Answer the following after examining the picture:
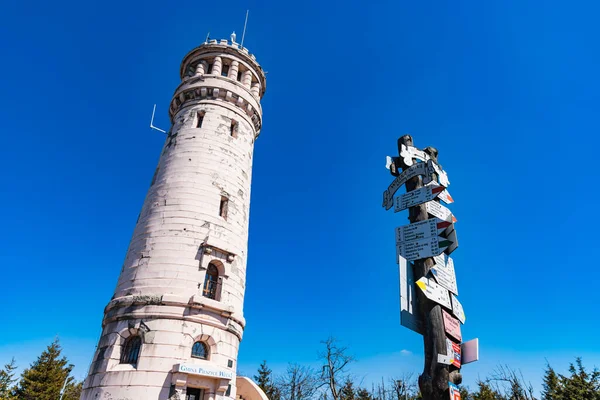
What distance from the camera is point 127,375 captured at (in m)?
15.1

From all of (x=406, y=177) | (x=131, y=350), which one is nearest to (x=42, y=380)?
(x=131, y=350)

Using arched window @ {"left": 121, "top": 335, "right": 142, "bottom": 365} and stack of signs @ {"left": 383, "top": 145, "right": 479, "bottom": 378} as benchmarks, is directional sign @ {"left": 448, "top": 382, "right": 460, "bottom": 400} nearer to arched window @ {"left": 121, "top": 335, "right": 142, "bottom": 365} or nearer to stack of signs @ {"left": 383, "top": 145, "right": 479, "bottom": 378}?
stack of signs @ {"left": 383, "top": 145, "right": 479, "bottom": 378}

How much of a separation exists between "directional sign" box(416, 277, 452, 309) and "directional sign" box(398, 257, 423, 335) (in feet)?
0.82

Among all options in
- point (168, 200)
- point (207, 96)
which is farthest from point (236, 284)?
point (207, 96)

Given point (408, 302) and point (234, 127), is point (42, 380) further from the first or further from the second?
point (408, 302)

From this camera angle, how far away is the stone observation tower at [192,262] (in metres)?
15.5

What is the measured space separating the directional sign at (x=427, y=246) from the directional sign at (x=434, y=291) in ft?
1.46

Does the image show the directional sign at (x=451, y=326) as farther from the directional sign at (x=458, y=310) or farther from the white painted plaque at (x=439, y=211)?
the white painted plaque at (x=439, y=211)

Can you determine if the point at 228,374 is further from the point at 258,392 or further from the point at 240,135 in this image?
the point at 240,135

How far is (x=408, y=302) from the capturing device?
619 centimetres

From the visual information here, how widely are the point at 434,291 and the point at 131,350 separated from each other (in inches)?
560

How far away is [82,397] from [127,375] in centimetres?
264

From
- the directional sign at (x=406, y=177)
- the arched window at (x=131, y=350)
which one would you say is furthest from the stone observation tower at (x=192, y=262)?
the directional sign at (x=406, y=177)

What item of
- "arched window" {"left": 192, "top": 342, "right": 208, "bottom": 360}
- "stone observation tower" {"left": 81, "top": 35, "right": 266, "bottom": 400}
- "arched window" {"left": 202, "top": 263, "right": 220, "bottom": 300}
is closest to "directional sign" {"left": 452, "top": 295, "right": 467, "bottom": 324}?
"stone observation tower" {"left": 81, "top": 35, "right": 266, "bottom": 400}
